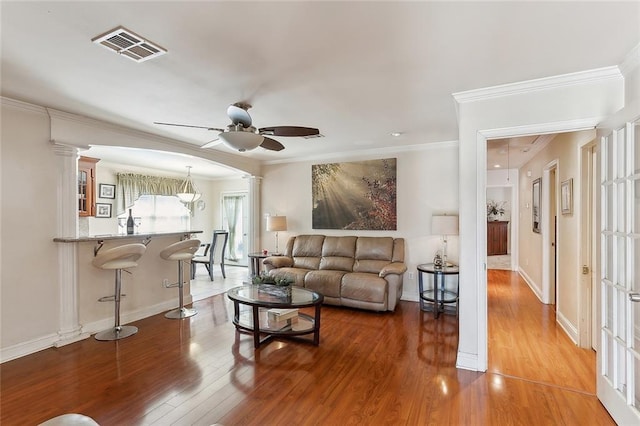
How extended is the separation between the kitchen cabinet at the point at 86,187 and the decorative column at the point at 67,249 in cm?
210

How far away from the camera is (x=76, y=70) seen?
2404 mm

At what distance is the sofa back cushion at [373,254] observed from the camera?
489cm

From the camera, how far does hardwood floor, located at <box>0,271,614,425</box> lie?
2152 mm

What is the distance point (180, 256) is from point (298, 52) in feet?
10.8

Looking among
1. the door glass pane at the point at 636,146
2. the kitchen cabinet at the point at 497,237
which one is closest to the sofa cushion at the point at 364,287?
the door glass pane at the point at 636,146

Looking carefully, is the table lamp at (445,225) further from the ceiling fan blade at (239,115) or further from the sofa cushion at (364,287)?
the ceiling fan blade at (239,115)

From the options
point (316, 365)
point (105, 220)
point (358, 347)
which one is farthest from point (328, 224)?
point (105, 220)

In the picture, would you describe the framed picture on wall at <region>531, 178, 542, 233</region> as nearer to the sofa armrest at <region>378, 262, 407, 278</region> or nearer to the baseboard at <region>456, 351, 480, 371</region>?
the sofa armrest at <region>378, 262, 407, 278</region>

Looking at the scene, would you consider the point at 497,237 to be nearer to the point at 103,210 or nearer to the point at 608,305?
the point at 608,305

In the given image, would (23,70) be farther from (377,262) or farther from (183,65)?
(377,262)

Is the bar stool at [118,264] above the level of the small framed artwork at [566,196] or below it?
below

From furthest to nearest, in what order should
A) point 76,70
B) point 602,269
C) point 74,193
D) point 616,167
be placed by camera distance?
point 74,193, point 76,70, point 602,269, point 616,167

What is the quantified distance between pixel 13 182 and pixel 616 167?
5188 mm

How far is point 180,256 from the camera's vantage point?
4285 mm
